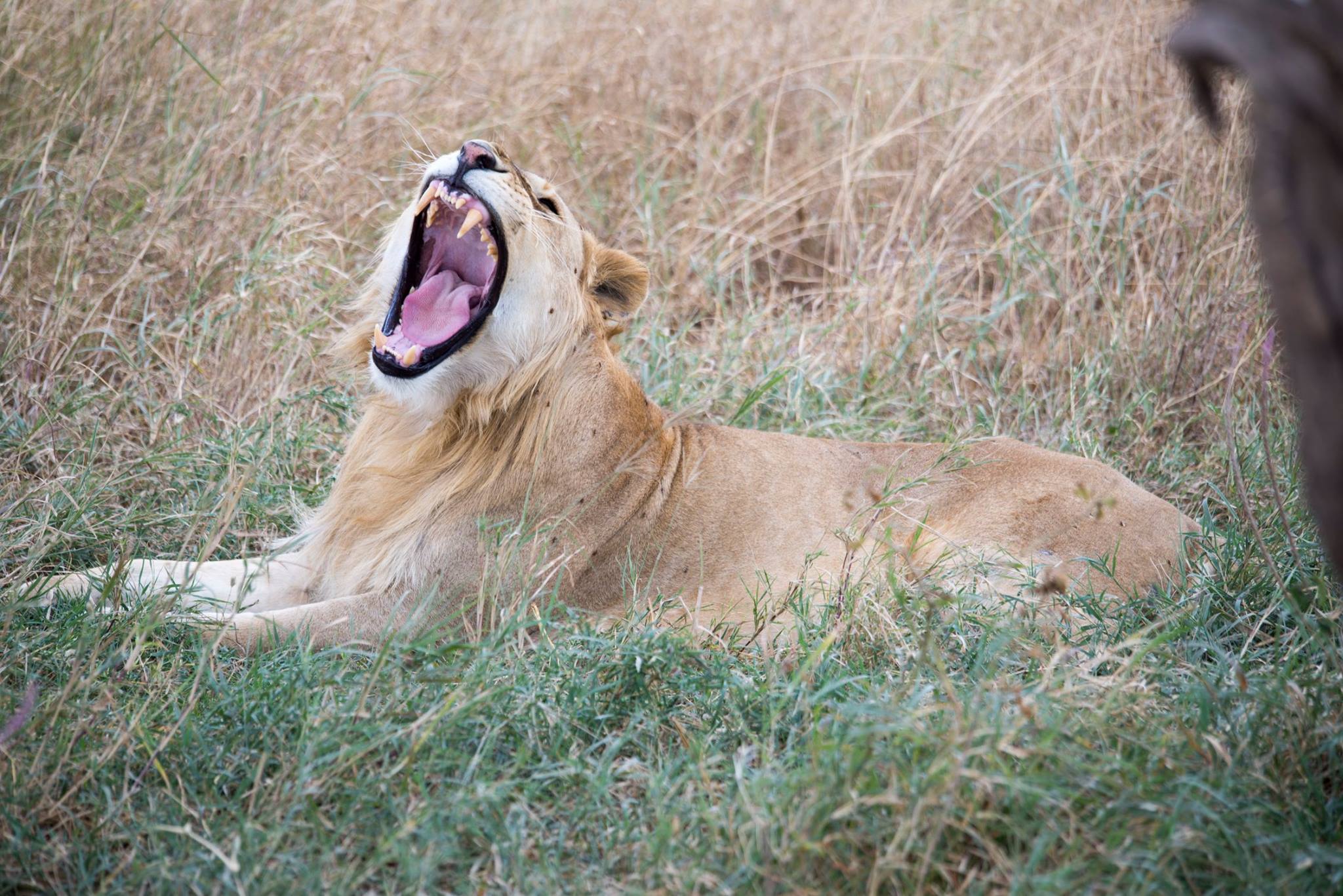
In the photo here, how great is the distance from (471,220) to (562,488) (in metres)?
0.84

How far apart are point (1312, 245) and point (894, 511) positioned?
7.29 feet

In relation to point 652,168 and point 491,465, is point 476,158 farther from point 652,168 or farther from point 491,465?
point 652,168

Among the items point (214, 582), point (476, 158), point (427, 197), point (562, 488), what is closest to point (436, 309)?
point (427, 197)

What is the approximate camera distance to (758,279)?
21.0 ft

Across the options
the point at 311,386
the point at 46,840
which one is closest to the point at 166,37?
the point at 311,386

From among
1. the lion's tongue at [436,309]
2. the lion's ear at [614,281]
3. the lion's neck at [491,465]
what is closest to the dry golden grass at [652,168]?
the lion's neck at [491,465]

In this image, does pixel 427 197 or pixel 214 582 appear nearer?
pixel 427 197

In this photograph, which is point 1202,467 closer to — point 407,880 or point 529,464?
point 529,464

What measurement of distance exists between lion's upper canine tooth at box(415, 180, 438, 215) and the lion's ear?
0.51m

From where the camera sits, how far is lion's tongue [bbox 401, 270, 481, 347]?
363 centimetres

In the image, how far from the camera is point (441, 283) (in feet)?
12.3

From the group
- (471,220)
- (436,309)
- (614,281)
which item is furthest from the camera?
(614,281)

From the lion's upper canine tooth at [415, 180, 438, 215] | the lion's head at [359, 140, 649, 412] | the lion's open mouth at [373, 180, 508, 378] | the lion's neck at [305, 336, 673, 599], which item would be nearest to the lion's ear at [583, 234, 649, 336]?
the lion's head at [359, 140, 649, 412]

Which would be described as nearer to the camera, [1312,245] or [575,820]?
[1312,245]
